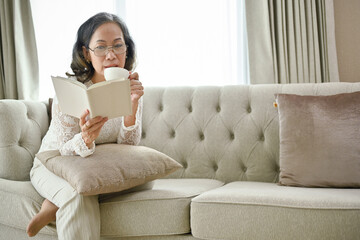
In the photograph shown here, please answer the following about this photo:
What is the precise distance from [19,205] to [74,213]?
384 mm

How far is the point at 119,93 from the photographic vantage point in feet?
5.11

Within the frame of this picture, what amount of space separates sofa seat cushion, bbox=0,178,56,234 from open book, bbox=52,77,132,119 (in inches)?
17.6

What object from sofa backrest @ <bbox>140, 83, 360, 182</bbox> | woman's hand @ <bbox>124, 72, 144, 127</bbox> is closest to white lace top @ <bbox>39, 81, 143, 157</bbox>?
woman's hand @ <bbox>124, 72, 144, 127</bbox>

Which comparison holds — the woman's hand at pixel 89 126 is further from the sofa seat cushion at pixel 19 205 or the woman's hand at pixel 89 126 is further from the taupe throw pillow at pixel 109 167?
the sofa seat cushion at pixel 19 205

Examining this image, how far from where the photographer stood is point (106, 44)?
197 centimetres

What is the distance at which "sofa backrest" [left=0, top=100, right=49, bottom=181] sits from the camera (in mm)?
2146

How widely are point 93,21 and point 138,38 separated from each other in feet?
3.85

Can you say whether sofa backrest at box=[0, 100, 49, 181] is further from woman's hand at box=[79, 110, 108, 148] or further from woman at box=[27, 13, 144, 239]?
woman's hand at box=[79, 110, 108, 148]

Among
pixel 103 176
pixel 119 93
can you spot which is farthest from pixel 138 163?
pixel 119 93

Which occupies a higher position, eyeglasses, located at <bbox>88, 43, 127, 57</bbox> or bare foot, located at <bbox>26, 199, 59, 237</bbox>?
eyeglasses, located at <bbox>88, 43, 127, 57</bbox>

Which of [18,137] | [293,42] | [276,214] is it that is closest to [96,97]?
[276,214]

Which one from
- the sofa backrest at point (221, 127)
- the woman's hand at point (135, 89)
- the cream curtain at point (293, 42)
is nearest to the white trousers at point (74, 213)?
the woman's hand at point (135, 89)

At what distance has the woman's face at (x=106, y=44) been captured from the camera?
1.95 meters

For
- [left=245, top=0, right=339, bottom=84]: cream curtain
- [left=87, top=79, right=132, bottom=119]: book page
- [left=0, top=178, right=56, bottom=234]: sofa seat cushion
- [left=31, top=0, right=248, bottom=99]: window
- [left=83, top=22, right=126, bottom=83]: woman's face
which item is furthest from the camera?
[left=31, top=0, right=248, bottom=99]: window
